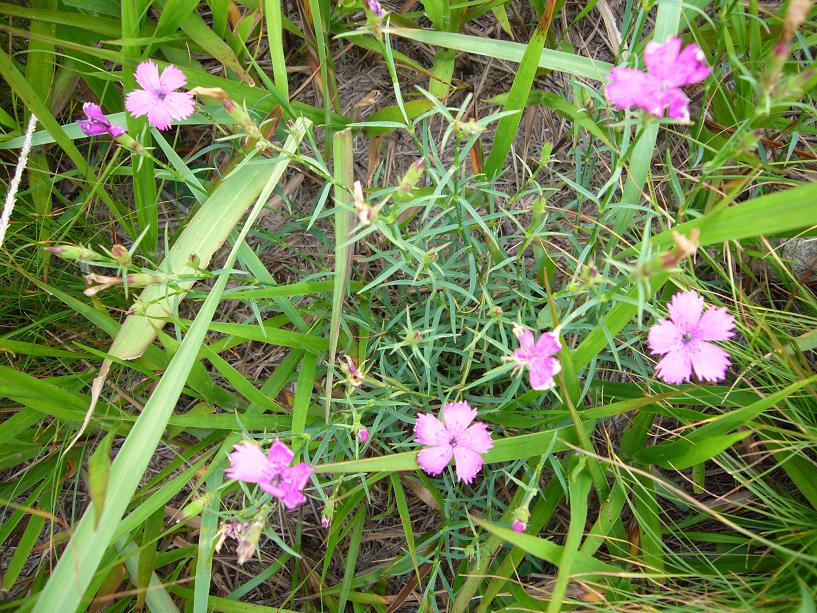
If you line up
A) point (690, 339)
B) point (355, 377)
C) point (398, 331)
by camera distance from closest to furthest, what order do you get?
point (690, 339)
point (355, 377)
point (398, 331)

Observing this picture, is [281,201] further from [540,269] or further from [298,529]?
[298,529]

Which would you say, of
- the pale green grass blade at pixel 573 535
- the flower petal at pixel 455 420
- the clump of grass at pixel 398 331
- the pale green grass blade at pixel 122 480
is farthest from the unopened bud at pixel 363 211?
the pale green grass blade at pixel 573 535

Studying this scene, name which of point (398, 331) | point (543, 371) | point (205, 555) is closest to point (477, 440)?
point (543, 371)

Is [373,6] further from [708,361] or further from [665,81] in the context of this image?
[708,361]

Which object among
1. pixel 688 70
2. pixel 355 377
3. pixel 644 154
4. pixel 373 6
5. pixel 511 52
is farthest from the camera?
pixel 511 52

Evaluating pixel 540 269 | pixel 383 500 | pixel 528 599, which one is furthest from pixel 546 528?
pixel 540 269

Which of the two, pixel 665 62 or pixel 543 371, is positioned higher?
pixel 665 62

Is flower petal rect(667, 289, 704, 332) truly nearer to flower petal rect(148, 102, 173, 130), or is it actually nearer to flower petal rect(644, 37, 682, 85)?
flower petal rect(644, 37, 682, 85)

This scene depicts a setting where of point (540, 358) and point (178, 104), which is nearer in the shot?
point (540, 358)

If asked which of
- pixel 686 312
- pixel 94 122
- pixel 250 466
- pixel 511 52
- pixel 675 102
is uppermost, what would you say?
pixel 511 52
